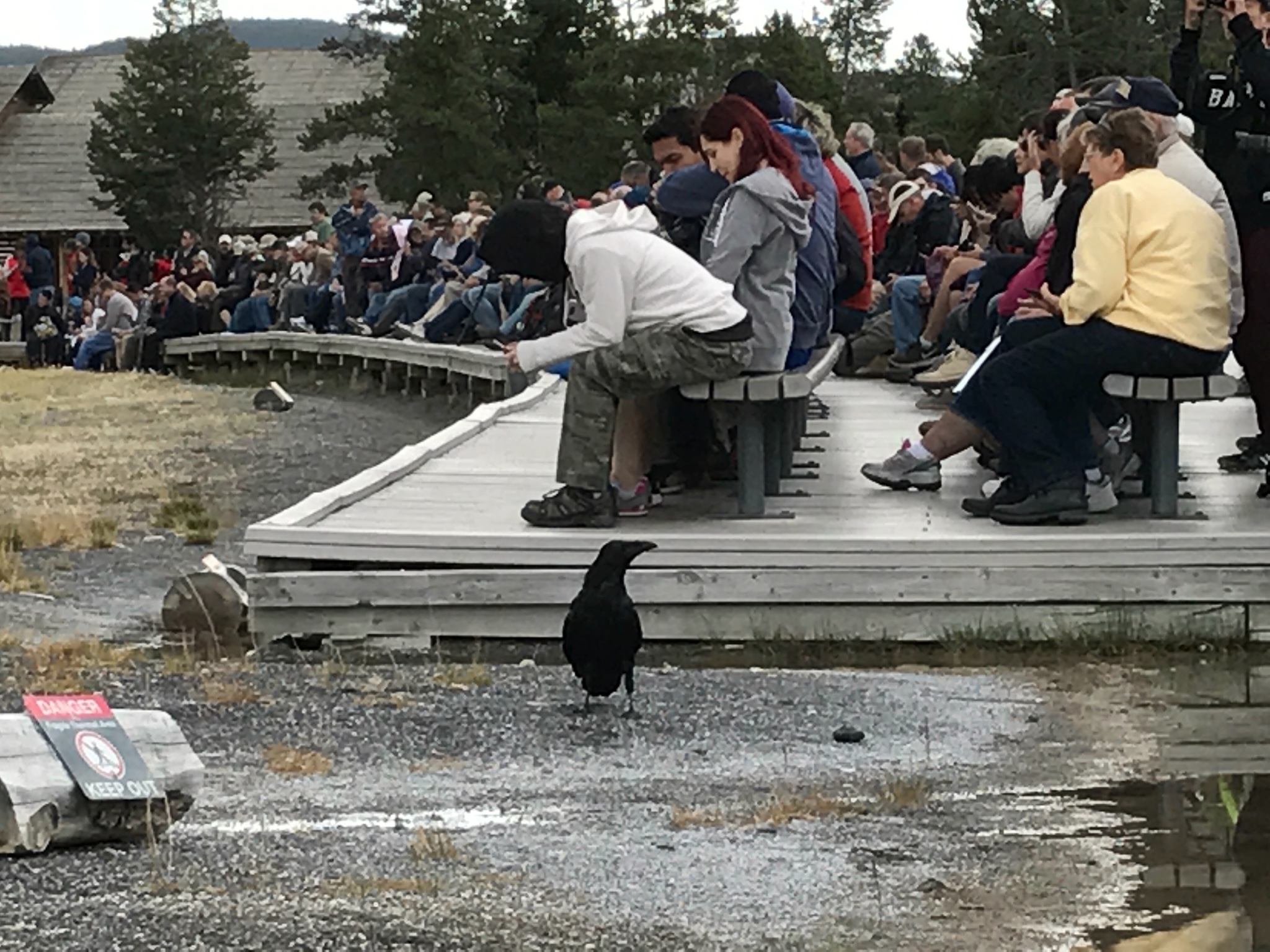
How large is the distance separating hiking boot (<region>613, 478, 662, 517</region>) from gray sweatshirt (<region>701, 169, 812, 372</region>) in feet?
2.06

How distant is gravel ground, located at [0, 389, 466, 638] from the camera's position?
10.1m

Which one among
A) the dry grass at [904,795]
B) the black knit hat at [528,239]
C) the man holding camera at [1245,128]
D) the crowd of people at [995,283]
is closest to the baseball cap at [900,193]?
the crowd of people at [995,283]

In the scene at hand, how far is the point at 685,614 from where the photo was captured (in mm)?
8445

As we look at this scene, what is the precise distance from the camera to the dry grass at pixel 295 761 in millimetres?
6477

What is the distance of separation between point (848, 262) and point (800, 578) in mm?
3623

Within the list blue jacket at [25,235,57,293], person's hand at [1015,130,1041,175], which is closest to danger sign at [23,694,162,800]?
person's hand at [1015,130,1041,175]

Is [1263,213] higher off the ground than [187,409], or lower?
higher

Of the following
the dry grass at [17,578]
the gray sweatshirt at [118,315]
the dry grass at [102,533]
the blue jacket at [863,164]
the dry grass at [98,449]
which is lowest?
the gray sweatshirt at [118,315]

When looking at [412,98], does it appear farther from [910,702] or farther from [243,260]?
[910,702]

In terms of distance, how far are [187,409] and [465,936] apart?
1965 cm

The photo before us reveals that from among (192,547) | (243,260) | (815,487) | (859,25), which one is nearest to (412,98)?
(243,260)

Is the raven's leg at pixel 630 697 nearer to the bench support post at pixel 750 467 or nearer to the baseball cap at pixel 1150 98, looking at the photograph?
the bench support post at pixel 750 467

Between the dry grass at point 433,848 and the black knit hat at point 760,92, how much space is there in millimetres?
5055

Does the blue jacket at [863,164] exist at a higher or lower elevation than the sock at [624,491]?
higher
